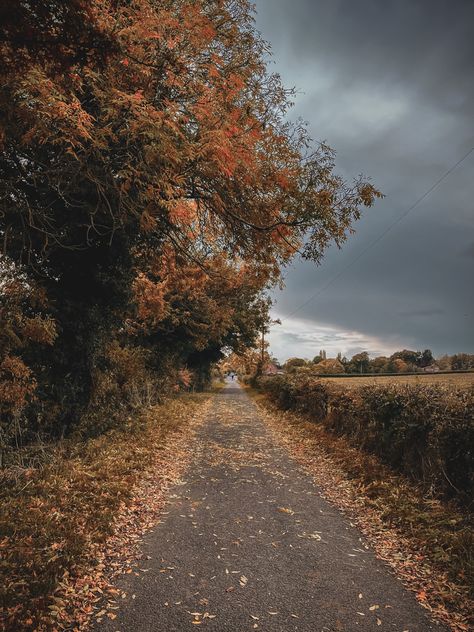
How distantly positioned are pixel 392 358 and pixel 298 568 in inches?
3527

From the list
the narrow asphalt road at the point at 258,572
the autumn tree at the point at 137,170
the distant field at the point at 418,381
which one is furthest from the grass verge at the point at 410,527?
the autumn tree at the point at 137,170

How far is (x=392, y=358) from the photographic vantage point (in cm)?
8675

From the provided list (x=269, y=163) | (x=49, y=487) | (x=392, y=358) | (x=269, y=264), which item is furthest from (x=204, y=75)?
(x=392, y=358)

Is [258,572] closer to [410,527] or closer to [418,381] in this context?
[410,527]

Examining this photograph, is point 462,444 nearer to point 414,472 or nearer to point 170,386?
point 414,472

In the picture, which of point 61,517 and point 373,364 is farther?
point 373,364

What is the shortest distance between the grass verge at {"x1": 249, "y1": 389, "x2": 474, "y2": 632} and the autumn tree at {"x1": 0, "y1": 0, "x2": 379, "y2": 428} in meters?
5.06

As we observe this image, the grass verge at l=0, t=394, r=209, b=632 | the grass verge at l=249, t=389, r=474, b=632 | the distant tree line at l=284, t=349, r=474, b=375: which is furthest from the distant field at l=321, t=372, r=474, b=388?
the distant tree line at l=284, t=349, r=474, b=375

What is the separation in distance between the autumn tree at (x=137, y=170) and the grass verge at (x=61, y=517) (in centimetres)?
188

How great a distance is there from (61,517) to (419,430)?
20.0 feet

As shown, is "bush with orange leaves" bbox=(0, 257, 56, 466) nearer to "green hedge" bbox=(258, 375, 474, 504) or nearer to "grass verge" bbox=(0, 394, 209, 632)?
"grass verge" bbox=(0, 394, 209, 632)

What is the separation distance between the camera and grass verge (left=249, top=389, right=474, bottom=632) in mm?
3859

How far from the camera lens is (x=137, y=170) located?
6.47m

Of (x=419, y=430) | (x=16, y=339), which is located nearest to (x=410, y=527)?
(x=419, y=430)
